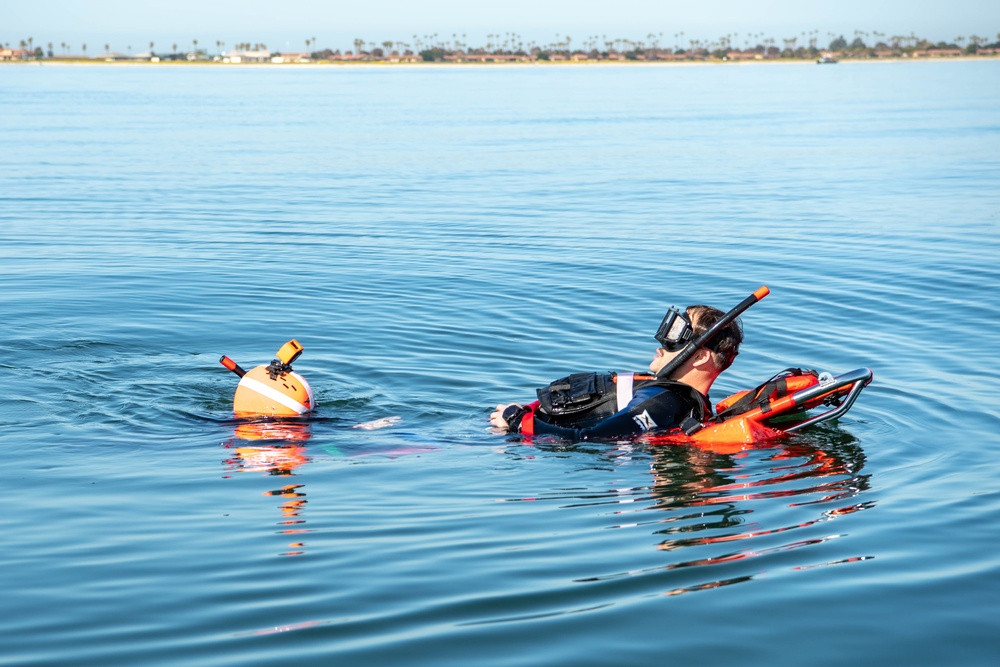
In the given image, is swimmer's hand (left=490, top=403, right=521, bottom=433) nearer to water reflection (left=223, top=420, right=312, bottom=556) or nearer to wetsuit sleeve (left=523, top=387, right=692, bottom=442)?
wetsuit sleeve (left=523, top=387, right=692, bottom=442)

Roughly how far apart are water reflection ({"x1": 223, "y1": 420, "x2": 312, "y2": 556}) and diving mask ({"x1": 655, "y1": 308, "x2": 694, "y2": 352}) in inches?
88.0

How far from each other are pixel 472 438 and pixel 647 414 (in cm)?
132

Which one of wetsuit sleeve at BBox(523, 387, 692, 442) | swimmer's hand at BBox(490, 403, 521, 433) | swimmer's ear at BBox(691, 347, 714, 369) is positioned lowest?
swimmer's hand at BBox(490, 403, 521, 433)

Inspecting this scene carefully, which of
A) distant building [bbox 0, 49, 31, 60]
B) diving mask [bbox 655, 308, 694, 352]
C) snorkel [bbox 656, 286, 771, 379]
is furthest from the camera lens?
distant building [bbox 0, 49, 31, 60]

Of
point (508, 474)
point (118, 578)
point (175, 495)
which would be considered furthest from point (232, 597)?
point (508, 474)

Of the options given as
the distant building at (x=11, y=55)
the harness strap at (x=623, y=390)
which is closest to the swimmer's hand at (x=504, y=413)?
the harness strap at (x=623, y=390)

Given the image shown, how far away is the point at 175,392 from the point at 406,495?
3.01 metres

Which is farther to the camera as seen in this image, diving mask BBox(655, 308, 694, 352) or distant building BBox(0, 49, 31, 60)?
distant building BBox(0, 49, 31, 60)

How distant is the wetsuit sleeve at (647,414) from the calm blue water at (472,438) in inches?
9.4

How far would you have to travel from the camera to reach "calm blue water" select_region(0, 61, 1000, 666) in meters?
4.29

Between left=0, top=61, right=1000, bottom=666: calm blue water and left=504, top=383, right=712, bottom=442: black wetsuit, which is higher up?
left=504, top=383, right=712, bottom=442: black wetsuit

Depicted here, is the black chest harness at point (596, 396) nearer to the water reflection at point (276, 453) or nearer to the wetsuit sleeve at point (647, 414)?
the wetsuit sleeve at point (647, 414)

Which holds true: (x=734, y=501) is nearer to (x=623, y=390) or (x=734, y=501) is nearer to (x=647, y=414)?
(x=647, y=414)

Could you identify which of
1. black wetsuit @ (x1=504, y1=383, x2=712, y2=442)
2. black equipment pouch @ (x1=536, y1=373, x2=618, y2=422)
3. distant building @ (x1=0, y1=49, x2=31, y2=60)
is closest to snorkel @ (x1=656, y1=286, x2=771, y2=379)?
black wetsuit @ (x1=504, y1=383, x2=712, y2=442)
